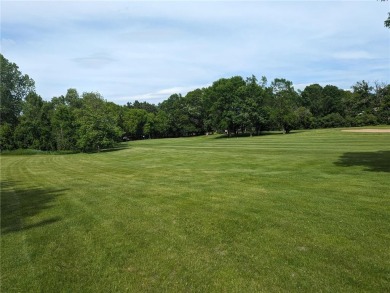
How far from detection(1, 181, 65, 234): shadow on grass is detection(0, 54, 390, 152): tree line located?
1378 inches

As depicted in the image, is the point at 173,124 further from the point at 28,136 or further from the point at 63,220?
the point at 63,220

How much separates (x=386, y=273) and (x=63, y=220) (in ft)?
24.4

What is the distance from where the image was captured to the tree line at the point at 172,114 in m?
55.5

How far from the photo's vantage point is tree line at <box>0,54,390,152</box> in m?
55.5

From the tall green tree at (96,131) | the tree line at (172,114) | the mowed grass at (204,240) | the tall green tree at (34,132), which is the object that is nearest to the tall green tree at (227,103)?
the tree line at (172,114)

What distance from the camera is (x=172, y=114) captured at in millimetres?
105625

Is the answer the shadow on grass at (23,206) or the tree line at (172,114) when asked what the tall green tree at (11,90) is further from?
the shadow on grass at (23,206)

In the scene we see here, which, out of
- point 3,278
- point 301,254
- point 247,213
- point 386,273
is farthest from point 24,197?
point 386,273

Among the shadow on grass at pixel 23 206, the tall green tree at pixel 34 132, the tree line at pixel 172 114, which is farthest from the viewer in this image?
the tall green tree at pixel 34 132

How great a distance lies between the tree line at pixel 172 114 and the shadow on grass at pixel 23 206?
3500 cm

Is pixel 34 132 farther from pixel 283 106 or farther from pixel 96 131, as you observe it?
pixel 283 106

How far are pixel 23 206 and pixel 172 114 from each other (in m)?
97.0

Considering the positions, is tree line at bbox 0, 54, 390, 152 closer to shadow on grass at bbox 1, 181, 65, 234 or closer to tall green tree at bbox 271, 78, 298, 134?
tall green tree at bbox 271, 78, 298, 134

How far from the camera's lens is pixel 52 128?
6425cm
